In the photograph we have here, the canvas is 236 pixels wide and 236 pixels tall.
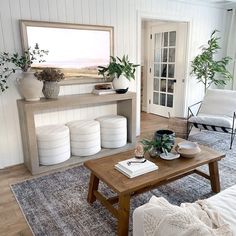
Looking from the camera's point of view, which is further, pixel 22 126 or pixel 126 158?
pixel 22 126

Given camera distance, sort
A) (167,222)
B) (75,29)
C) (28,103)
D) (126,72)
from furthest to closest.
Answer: (126,72)
(75,29)
(28,103)
(167,222)

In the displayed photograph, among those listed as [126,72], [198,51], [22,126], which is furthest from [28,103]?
[198,51]

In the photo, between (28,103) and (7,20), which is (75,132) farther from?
(7,20)

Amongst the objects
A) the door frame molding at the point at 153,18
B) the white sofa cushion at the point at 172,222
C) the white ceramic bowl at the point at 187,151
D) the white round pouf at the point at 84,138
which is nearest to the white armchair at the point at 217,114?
the door frame molding at the point at 153,18

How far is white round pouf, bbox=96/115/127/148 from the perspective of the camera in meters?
3.46

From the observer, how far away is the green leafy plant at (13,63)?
2.88 meters

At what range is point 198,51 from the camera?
16.0 ft

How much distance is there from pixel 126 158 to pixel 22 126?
1.53 m

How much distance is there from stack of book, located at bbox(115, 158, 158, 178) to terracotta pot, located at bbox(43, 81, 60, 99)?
1.46m

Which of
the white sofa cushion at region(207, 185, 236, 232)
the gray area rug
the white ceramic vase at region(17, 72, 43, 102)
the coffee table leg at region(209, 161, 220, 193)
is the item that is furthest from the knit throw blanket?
the white ceramic vase at region(17, 72, 43, 102)

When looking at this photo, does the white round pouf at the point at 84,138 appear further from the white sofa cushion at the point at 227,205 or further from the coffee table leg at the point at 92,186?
the white sofa cushion at the point at 227,205

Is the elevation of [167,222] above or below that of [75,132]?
above

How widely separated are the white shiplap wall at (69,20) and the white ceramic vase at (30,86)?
214 millimetres

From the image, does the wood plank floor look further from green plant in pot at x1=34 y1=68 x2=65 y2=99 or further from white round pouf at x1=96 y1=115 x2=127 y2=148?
white round pouf at x1=96 y1=115 x2=127 y2=148
